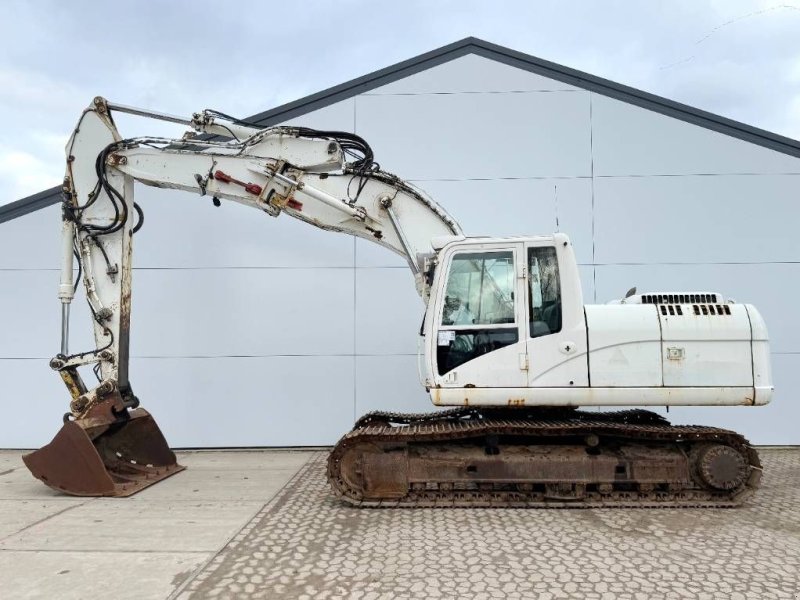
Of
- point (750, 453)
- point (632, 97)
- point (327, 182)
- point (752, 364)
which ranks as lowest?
point (750, 453)

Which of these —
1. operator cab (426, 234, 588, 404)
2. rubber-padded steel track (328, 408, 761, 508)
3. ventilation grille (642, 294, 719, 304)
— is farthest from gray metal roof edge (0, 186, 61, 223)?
ventilation grille (642, 294, 719, 304)

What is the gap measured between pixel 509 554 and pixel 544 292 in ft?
7.60

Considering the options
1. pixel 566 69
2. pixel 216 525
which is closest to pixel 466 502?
pixel 216 525

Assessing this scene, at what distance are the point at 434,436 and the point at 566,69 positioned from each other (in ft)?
19.9

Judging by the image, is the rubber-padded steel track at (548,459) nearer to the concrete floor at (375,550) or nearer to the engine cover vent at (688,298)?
the concrete floor at (375,550)

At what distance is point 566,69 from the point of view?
802cm

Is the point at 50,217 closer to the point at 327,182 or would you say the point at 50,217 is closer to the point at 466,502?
the point at 327,182

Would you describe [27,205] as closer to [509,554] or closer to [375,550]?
[375,550]

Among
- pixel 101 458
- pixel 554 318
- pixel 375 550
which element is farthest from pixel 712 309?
pixel 101 458

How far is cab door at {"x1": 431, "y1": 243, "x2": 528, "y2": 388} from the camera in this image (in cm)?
491

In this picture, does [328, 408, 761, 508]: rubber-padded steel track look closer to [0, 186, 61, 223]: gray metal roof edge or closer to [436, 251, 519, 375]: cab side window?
[436, 251, 519, 375]: cab side window

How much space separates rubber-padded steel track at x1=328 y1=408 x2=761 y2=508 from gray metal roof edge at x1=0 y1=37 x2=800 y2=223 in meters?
5.20

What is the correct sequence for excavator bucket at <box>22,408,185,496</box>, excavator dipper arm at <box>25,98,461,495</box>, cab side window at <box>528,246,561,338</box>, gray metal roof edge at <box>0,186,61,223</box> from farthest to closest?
gray metal roof edge at <box>0,186,61,223</box>, excavator dipper arm at <box>25,98,461,495</box>, excavator bucket at <box>22,408,185,496</box>, cab side window at <box>528,246,561,338</box>

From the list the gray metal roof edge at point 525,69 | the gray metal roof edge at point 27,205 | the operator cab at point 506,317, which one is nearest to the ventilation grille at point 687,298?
the operator cab at point 506,317
